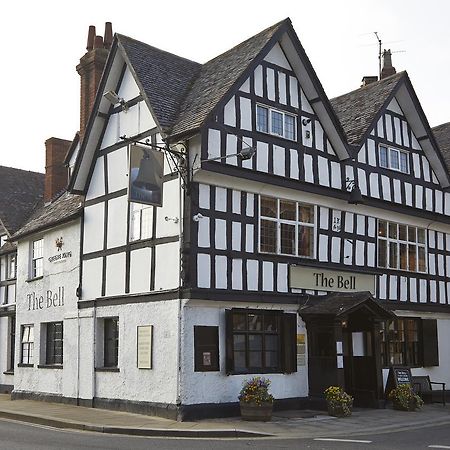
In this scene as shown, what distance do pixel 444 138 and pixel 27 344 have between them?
18.1 metres

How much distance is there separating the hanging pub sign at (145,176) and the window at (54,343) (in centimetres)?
736

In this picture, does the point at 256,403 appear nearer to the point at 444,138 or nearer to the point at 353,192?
the point at 353,192

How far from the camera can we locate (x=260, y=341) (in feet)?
62.9

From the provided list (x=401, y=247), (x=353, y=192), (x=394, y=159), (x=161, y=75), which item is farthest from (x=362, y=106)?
(x=161, y=75)

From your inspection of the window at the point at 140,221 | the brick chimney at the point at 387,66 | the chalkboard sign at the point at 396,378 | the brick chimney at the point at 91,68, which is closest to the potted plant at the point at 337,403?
the chalkboard sign at the point at 396,378

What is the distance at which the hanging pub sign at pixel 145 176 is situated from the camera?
1741 centimetres

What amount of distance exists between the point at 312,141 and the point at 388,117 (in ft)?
14.0

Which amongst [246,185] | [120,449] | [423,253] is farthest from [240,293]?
[423,253]

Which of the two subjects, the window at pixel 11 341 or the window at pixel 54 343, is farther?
the window at pixel 11 341

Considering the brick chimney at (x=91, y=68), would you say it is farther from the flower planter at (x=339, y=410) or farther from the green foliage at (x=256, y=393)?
the flower planter at (x=339, y=410)

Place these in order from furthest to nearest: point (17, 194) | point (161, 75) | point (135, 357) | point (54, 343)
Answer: point (17, 194), point (54, 343), point (161, 75), point (135, 357)

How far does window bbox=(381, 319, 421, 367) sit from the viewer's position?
73.8 ft

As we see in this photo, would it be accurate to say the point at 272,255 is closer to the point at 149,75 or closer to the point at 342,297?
the point at 342,297

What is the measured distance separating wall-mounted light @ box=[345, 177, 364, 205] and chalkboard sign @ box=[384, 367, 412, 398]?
197 inches
